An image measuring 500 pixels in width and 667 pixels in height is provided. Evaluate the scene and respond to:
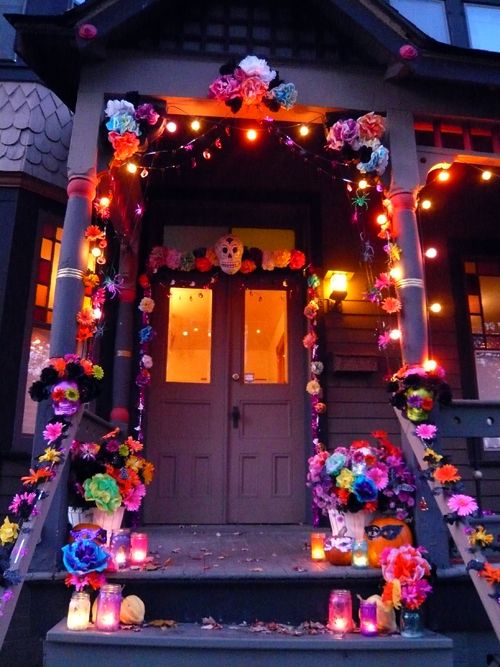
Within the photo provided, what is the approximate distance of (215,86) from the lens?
3895mm

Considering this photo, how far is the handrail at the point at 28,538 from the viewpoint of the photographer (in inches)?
102

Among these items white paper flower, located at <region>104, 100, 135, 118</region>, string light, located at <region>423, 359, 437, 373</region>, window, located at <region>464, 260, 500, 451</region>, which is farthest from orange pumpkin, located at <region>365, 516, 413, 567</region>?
white paper flower, located at <region>104, 100, 135, 118</region>

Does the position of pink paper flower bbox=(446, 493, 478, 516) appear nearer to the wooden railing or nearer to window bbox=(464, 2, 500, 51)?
the wooden railing

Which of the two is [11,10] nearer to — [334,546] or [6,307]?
[6,307]

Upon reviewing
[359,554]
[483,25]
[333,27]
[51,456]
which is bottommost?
[359,554]

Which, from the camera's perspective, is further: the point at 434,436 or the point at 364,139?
the point at 364,139

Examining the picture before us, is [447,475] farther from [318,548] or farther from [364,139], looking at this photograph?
[364,139]

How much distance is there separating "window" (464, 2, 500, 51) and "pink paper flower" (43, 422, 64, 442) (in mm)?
5834

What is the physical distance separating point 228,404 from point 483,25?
5016 millimetres

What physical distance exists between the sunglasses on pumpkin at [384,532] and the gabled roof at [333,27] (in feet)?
10.4

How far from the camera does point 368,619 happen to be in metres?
2.84

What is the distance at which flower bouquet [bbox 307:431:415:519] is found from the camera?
3428 mm

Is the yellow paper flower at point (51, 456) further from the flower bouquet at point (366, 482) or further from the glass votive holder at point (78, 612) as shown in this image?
the flower bouquet at point (366, 482)

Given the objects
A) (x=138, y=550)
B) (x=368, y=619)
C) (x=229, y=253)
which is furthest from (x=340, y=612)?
(x=229, y=253)
